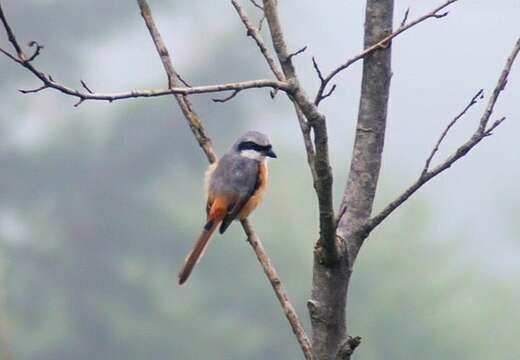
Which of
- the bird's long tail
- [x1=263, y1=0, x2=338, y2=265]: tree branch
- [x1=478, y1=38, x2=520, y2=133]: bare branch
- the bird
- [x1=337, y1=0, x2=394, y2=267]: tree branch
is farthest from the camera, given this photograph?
the bird

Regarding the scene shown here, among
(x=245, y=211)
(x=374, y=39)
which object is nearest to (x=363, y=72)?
(x=374, y=39)

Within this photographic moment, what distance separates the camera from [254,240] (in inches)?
66.2

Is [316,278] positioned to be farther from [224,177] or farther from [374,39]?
[224,177]

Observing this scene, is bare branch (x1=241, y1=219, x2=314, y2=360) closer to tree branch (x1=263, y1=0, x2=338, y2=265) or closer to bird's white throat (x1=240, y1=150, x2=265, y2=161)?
tree branch (x1=263, y1=0, x2=338, y2=265)

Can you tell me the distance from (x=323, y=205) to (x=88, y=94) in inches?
12.8

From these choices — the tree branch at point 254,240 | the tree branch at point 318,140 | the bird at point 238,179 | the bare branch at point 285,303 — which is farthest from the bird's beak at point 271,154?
the tree branch at point 318,140

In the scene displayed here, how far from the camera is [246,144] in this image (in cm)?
240

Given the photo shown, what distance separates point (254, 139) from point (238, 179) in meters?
0.11

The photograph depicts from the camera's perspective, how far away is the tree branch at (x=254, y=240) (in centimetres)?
142

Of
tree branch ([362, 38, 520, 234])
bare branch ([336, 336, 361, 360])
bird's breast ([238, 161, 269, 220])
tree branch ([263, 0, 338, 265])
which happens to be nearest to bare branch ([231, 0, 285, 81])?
tree branch ([263, 0, 338, 265])

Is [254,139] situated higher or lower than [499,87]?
higher

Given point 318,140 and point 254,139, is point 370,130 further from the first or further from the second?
point 254,139

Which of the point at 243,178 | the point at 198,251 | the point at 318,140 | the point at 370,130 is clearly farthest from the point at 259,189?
the point at 318,140

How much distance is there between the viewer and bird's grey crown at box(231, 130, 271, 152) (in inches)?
93.4
